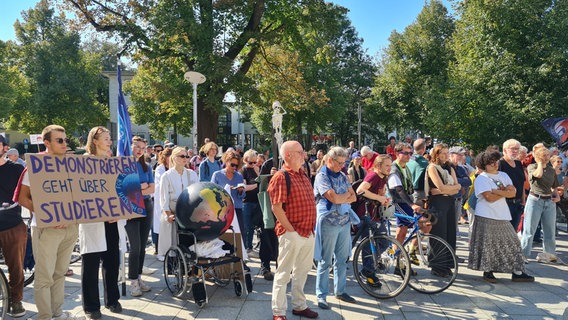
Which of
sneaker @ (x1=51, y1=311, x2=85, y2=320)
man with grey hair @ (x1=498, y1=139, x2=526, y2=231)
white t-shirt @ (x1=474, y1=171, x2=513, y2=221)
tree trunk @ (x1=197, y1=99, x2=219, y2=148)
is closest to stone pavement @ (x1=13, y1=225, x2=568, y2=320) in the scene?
sneaker @ (x1=51, y1=311, x2=85, y2=320)

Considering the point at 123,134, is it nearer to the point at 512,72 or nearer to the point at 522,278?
the point at 522,278

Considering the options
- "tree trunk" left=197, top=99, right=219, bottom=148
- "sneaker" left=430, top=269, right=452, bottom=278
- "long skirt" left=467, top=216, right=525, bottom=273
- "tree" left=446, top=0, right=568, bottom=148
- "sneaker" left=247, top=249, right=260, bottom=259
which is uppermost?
"tree" left=446, top=0, right=568, bottom=148

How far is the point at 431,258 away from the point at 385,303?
117 cm

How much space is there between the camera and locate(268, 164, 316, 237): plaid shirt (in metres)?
4.60

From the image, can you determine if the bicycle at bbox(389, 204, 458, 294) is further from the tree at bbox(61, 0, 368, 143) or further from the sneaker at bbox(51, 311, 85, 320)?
the tree at bbox(61, 0, 368, 143)

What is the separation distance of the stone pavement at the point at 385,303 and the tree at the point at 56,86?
37.1m

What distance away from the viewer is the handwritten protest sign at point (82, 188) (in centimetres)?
423

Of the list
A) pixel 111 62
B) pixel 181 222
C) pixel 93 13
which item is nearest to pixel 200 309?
pixel 181 222

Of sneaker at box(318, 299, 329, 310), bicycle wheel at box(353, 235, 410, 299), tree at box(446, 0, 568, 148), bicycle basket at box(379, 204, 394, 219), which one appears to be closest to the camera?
sneaker at box(318, 299, 329, 310)

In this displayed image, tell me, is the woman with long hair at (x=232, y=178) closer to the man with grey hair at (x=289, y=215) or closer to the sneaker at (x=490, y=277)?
the man with grey hair at (x=289, y=215)

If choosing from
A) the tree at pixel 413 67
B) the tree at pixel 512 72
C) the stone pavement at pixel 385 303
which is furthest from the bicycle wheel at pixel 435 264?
the tree at pixel 413 67

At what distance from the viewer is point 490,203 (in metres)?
6.20

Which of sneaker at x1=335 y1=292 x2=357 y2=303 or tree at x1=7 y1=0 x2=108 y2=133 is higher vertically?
tree at x1=7 y1=0 x2=108 y2=133

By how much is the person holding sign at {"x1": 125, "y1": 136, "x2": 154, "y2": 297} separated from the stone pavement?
0.57 ft
